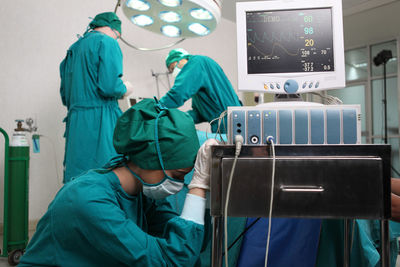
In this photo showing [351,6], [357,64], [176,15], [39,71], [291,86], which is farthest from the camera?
[357,64]

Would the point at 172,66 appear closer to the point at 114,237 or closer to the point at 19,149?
the point at 19,149

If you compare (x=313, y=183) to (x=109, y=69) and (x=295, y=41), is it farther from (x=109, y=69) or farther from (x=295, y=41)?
(x=109, y=69)

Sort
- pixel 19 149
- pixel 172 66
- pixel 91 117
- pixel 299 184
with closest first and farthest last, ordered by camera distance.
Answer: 1. pixel 299 184
2. pixel 91 117
3. pixel 19 149
4. pixel 172 66

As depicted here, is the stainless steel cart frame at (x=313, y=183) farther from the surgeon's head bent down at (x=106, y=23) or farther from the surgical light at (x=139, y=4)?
the surgeon's head bent down at (x=106, y=23)

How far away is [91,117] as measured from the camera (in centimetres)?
199

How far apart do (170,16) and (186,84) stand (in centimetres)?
46

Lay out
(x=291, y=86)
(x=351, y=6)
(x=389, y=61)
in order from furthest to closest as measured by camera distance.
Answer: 1. (x=389, y=61)
2. (x=351, y=6)
3. (x=291, y=86)

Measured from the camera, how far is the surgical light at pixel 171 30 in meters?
1.88

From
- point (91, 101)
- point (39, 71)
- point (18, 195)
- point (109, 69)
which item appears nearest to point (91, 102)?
point (91, 101)

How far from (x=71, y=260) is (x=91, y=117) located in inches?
48.8

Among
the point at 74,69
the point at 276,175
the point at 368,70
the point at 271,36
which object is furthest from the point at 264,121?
the point at 368,70

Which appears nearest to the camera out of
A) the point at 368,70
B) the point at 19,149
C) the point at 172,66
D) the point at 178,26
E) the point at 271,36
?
the point at 271,36

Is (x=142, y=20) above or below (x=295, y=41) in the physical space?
above

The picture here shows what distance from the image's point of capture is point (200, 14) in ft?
5.57
